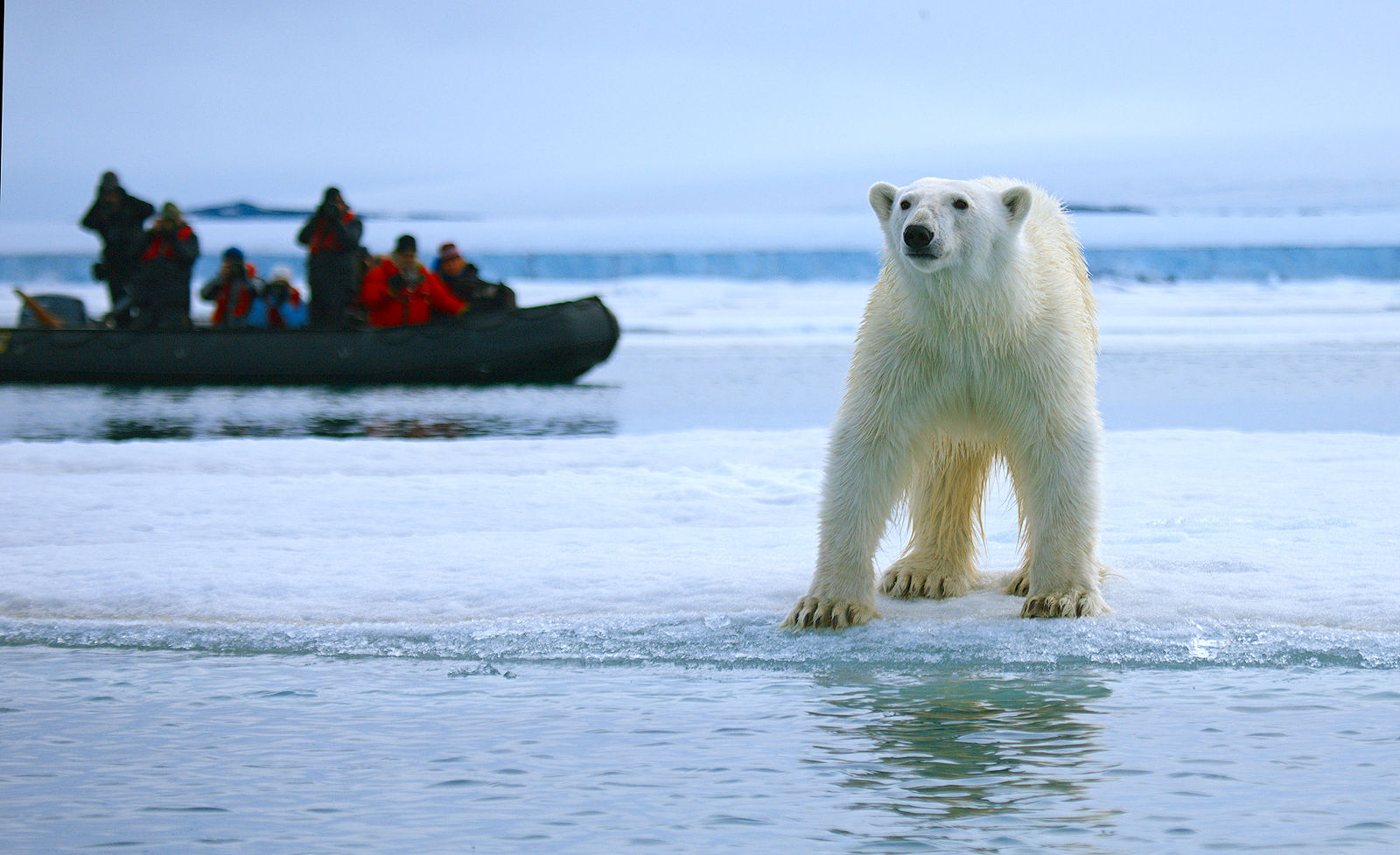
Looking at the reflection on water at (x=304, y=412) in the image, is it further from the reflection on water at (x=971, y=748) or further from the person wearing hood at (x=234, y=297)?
the reflection on water at (x=971, y=748)

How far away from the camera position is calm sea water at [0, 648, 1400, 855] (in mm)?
2461

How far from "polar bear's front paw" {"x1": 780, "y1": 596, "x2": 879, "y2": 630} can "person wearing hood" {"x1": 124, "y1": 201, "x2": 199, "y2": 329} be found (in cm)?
1138

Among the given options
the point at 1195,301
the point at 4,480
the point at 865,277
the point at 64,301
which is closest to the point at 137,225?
the point at 64,301

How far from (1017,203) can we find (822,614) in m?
1.19

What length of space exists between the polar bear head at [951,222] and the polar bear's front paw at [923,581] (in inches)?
42.2

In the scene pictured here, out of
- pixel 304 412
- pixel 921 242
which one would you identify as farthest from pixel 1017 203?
pixel 304 412

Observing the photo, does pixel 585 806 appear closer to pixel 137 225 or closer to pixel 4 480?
pixel 4 480

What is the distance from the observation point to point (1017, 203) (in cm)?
375

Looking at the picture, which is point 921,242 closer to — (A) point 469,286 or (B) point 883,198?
(B) point 883,198

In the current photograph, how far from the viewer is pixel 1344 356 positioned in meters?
18.1

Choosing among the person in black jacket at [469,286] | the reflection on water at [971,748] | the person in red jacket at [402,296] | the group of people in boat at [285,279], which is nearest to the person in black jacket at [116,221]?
the group of people in boat at [285,279]

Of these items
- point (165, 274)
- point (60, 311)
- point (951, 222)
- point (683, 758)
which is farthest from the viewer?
point (60, 311)

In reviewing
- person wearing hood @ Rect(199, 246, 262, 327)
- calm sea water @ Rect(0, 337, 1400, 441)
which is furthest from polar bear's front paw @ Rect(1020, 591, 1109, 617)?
person wearing hood @ Rect(199, 246, 262, 327)

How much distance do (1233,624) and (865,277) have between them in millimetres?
51844
